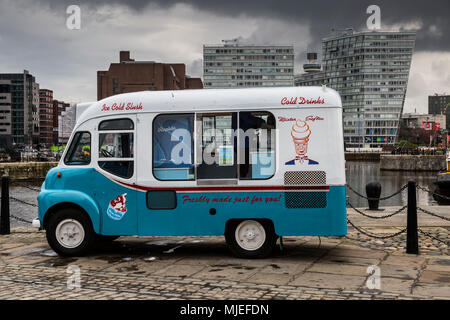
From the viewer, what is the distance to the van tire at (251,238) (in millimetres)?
8594

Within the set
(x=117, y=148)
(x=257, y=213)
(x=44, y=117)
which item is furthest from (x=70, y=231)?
(x=44, y=117)

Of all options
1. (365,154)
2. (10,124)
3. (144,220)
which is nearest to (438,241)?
(144,220)

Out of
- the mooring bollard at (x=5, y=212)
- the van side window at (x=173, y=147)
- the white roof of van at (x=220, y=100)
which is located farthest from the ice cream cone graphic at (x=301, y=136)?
the mooring bollard at (x=5, y=212)

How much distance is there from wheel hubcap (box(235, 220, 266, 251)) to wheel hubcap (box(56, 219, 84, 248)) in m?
2.72

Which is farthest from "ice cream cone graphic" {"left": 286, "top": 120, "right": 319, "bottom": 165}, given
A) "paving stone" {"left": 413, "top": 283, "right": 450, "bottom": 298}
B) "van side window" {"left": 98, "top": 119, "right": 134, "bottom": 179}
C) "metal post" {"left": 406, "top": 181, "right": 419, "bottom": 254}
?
"van side window" {"left": 98, "top": 119, "right": 134, "bottom": 179}

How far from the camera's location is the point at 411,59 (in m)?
199

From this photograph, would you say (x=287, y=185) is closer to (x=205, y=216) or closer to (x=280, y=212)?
(x=280, y=212)

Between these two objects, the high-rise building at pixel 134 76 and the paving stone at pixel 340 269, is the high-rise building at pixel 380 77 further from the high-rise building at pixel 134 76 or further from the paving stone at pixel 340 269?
the paving stone at pixel 340 269

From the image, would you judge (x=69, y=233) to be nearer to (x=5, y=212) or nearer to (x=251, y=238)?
(x=251, y=238)

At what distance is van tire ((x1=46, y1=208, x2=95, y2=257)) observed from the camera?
9.02 m

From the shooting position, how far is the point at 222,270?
783 centimetres

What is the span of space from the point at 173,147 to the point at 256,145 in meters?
1.39

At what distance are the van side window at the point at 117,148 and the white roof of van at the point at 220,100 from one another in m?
Answer: 0.22
